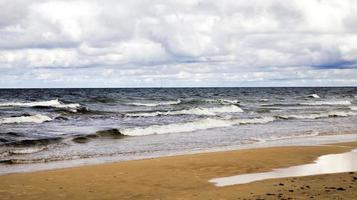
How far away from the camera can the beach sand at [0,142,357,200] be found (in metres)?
9.13

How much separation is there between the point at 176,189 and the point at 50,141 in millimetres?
10564

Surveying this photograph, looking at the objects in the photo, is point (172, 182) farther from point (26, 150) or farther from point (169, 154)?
point (26, 150)

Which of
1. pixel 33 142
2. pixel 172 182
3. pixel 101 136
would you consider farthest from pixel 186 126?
pixel 172 182

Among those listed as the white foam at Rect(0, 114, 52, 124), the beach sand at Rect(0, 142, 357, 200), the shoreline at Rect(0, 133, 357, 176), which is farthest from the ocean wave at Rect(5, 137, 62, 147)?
the white foam at Rect(0, 114, 52, 124)

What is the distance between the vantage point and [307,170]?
40.0 ft

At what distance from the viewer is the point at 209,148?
58.7 ft

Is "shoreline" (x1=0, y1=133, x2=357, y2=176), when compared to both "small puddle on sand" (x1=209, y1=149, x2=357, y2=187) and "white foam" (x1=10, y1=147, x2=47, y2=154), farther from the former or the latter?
"small puddle on sand" (x1=209, y1=149, x2=357, y2=187)

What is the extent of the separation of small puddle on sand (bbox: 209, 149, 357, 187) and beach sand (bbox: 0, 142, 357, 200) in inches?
14.8

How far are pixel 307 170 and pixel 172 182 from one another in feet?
12.4

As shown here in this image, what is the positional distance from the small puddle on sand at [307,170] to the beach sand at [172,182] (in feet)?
1.24

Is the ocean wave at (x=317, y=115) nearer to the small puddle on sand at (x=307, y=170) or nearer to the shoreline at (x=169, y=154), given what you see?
the shoreline at (x=169, y=154)

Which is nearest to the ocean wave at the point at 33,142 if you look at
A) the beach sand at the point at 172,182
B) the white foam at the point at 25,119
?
the beach sand at the point at 172,182

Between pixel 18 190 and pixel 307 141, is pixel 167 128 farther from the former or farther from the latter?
pixel 18 190

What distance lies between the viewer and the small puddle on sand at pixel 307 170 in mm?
10828
